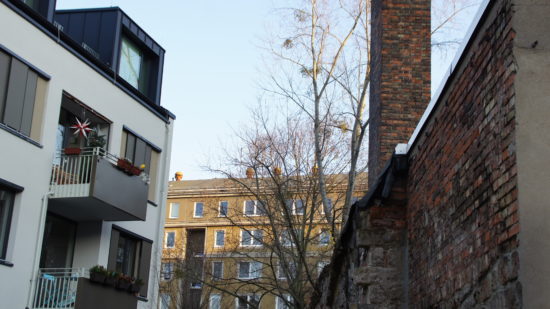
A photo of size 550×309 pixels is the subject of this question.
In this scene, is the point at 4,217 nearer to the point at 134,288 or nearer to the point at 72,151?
the point at 72,151

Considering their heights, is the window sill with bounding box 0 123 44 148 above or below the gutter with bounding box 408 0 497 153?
above

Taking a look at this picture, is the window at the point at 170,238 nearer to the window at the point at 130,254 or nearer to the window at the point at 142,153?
the window at the point at 142,153

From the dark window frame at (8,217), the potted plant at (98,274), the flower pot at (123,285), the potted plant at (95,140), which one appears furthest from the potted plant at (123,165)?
the dark window frame at (8,217)

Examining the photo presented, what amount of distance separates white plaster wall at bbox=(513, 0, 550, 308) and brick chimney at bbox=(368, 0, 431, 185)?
21.2 feet

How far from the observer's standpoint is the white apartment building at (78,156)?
60.1 feet

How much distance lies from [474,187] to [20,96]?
14.9m

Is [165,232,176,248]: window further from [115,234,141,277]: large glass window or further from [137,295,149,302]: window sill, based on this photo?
[115,234,141,277]: large glass window

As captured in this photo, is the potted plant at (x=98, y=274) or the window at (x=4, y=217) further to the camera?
the potted plant at (x=98, y=274)

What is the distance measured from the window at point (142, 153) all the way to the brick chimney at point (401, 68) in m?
13.3

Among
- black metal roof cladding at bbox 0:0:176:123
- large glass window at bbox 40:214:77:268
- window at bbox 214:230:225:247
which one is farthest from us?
window at bbox 214:230:225:247

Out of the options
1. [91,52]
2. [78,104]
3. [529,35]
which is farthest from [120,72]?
[529,35]

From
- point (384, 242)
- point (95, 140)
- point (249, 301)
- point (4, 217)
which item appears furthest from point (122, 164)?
point (384, 242)

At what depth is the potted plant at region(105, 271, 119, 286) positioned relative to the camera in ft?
68.3

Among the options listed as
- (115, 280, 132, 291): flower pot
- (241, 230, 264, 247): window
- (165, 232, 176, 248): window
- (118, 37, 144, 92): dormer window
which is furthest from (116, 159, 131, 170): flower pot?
(165, 232, 176, 248): window
